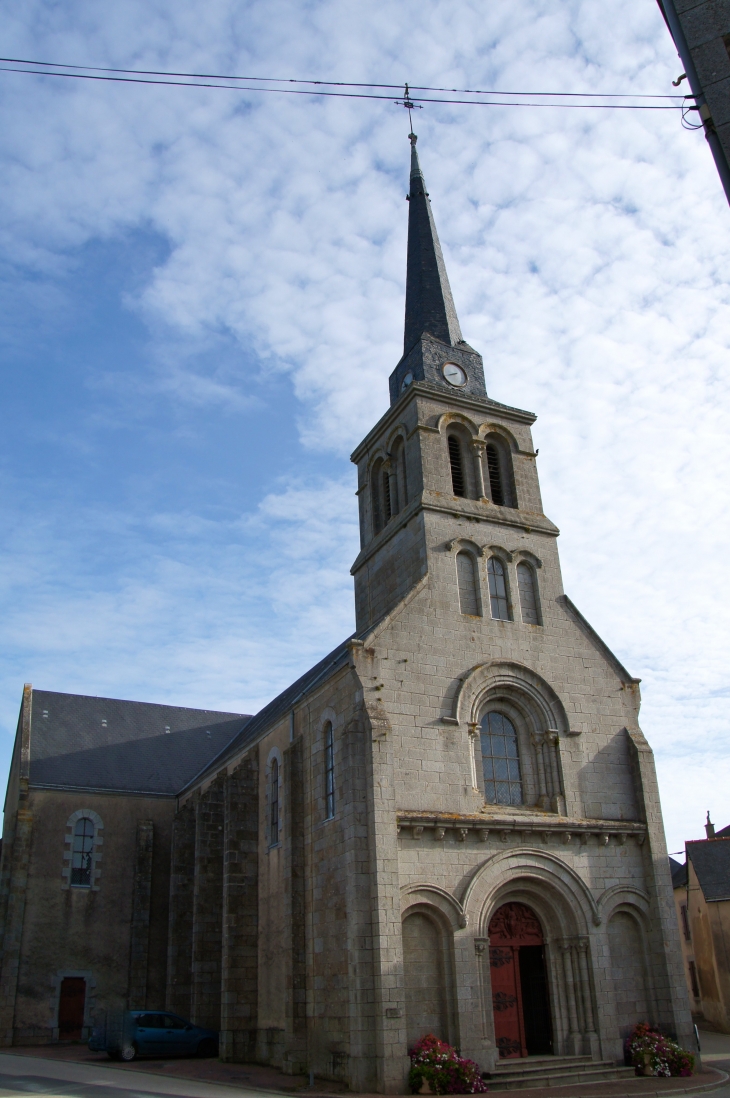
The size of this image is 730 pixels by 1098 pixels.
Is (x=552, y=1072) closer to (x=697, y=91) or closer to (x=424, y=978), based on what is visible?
(x=424, y=978)

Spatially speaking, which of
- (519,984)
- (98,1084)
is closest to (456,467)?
(519,984)

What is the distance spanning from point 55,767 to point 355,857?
16.6m

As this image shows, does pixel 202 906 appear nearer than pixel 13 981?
Yes

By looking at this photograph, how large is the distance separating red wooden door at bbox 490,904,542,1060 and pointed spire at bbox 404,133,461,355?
593 inches

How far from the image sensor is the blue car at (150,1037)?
2048cm

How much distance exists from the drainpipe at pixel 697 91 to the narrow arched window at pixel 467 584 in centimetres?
1155

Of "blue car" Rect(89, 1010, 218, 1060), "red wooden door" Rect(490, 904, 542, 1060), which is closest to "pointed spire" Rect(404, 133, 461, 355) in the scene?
"red wooden door" Rect(490, 904, 542, 1060)

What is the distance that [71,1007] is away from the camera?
25.7 metres

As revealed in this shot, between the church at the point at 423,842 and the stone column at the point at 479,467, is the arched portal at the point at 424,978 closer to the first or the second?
the church at the point at 423,842

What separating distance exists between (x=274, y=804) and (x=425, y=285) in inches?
615

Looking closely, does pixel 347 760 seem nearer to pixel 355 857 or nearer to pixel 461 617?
pixel 355 857

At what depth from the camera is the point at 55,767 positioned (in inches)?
1143

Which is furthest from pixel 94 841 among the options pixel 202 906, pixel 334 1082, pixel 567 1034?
pixel 567 1034

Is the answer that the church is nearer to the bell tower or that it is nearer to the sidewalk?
the bell tower
